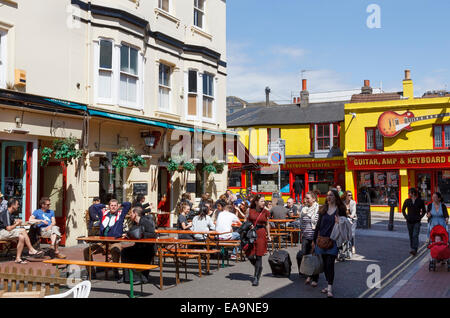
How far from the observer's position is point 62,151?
11.9 m

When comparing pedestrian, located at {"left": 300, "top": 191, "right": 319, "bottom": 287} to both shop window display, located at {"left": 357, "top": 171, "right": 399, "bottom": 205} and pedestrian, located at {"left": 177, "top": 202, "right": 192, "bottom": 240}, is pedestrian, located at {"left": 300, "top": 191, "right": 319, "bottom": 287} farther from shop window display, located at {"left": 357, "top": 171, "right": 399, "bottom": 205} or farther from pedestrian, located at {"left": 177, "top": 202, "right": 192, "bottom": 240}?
shop window display, located at {"left": 357, "top": 171, "right": 399, "bottom": 205}

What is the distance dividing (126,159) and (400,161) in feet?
63.4

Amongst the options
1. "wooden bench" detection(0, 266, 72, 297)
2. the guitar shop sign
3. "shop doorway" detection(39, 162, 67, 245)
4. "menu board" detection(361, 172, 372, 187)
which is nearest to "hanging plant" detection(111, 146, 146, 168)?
"shop doorway" detection(39, 162, 67, 245)

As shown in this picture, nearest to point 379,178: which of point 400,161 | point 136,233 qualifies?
point 400,161

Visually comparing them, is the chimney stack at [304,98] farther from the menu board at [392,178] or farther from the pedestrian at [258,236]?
the pedestrian at [258,236]

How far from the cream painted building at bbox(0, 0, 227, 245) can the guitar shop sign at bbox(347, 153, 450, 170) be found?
13.2m

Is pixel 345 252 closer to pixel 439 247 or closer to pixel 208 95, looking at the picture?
pixel 439 247

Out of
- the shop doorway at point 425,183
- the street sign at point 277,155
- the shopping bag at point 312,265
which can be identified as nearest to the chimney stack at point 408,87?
→ the shop doorway at point 425,183

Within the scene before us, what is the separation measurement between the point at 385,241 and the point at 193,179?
7.97m

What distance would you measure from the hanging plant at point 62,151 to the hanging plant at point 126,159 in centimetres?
156

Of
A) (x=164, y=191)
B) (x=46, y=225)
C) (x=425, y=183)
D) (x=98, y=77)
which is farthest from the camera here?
(x=425, y=183)

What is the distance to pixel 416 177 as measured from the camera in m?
27.3

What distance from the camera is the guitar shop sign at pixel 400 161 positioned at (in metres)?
26.0

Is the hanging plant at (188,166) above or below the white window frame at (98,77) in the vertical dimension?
below
